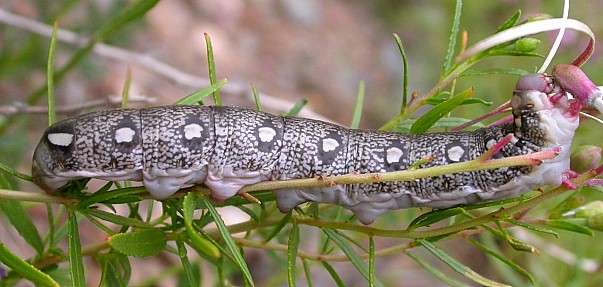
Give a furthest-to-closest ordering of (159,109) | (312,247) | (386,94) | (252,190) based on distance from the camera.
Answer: (386,94)
(312,247)
(159,109)
(252,190)

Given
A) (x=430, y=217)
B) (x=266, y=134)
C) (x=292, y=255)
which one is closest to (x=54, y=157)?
(x=266, y=134)

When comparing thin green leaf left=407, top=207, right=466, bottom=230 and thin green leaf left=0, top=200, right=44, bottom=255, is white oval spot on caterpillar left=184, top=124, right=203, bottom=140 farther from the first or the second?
thin green leaf left=407, top=207, right=466, bottom=230

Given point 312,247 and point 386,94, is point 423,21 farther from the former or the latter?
point 312,247

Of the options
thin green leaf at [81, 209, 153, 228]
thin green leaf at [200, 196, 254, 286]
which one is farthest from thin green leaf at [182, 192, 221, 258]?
thin green leaf at [81, 209, 153, 228]

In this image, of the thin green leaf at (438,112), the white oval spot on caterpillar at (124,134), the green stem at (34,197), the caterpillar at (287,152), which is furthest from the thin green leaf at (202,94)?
the thin green leaf at (438,112)

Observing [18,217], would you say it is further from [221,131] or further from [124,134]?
[221,131]

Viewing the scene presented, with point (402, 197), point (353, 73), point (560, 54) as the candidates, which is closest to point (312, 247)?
point (560, 54)

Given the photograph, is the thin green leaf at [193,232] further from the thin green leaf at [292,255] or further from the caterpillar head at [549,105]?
the caterpillar head at [549,105]
